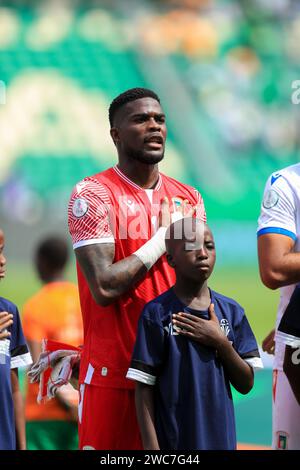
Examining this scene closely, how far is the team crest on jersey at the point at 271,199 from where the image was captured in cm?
327

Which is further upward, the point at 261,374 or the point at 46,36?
the point at 46,36

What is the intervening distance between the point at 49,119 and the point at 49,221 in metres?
1.12

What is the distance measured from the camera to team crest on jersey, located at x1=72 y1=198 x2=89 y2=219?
329 centimetres

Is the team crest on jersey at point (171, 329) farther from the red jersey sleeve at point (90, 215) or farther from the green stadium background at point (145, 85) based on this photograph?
the green stadium background at point (145, 85)

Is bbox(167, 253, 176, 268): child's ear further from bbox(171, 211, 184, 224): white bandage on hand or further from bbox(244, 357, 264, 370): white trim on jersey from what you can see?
bbox(244, 357, 264, 370): white trim on jersey

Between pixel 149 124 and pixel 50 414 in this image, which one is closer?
pixel 149 124

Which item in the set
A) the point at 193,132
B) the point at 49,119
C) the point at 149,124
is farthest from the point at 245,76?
the point at 149,124

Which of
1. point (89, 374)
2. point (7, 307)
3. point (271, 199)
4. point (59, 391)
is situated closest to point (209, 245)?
point (271, 199)

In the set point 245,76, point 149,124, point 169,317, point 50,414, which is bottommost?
point 50,414

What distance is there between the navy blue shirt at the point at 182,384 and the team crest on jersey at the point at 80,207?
47 cm

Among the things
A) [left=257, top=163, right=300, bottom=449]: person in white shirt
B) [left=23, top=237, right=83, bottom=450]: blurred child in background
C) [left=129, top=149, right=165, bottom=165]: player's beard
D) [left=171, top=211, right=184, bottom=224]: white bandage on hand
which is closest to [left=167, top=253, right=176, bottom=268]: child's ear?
[left=171, top=211, right=184, bottom=224]: white bandage on hand

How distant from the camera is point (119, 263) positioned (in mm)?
3172

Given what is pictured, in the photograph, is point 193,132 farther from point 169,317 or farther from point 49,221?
point 169,317

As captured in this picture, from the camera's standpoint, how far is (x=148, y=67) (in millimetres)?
10328
